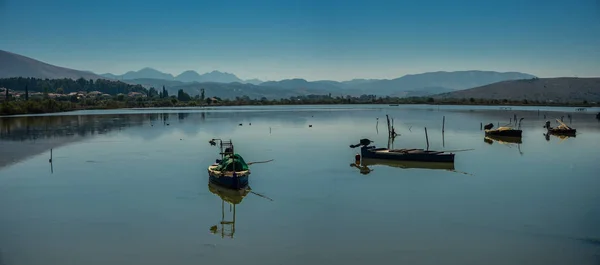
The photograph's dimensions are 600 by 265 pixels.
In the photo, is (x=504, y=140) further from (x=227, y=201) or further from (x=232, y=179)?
(x=227, y=201)

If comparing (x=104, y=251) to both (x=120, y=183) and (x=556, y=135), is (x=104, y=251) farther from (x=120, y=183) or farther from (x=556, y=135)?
(x=556, y=135)

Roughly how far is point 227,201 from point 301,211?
3.16 m

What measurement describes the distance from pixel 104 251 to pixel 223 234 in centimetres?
316

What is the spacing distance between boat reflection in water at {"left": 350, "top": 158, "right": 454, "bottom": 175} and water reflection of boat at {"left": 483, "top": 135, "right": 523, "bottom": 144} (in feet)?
45.7

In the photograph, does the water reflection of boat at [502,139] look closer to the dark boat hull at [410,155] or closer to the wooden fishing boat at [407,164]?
the dark boat hull at [410,155]

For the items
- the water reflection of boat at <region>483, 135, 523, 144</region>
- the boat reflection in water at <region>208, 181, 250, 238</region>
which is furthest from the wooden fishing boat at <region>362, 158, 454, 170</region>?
the water reflection of boat at <region>483, 135, 523, 144</region>

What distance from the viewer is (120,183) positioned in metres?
20.8

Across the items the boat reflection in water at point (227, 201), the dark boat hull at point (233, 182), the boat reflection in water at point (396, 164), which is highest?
the dark boat hull at point (233, 182)

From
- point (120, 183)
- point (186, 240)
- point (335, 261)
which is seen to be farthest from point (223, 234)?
point (120, 183)

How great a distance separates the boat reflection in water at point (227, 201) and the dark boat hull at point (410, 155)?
34.4 ft

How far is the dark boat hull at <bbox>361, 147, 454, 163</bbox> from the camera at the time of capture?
25.7 m

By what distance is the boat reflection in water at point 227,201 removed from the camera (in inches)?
546

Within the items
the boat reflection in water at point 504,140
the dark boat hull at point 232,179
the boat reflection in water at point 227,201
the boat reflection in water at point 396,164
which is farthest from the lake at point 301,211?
the boat reflection in water at point 504,140

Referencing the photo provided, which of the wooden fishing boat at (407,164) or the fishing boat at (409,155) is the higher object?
the fishing boat at (409,155)
